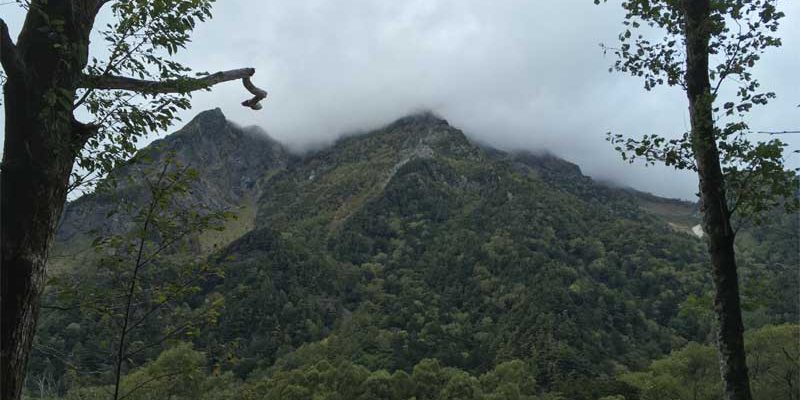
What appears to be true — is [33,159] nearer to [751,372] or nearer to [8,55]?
[8,55]

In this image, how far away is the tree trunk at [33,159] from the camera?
3908 mm

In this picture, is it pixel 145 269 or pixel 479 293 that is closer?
pixel 145 269

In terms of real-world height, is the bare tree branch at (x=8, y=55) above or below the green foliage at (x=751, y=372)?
above

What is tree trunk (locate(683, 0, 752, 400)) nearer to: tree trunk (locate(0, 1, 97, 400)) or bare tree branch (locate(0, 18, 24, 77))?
tree trunk (locate(0, 1, 97, 400))

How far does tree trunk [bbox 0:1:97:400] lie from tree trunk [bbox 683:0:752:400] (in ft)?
19.7

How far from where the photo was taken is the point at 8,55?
4156mm

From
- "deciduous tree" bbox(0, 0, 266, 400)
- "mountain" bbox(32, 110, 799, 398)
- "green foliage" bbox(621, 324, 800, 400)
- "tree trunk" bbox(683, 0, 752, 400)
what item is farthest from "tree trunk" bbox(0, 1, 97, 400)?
"mountain" bbox(32, 110, 799, 398)

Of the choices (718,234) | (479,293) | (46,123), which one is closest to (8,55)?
(46,123)

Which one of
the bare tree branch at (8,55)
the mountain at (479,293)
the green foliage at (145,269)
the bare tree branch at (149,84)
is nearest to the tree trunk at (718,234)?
the bare tree branch at (149,84)

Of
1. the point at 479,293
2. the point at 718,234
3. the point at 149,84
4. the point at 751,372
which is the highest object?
the point at 149,84

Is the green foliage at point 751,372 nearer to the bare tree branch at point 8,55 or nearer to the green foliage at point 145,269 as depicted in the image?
the green foliage at point 145,269

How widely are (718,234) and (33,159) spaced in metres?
6.47

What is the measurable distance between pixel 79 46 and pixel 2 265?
1653 mm

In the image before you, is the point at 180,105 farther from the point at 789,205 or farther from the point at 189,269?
the point at 789,205
